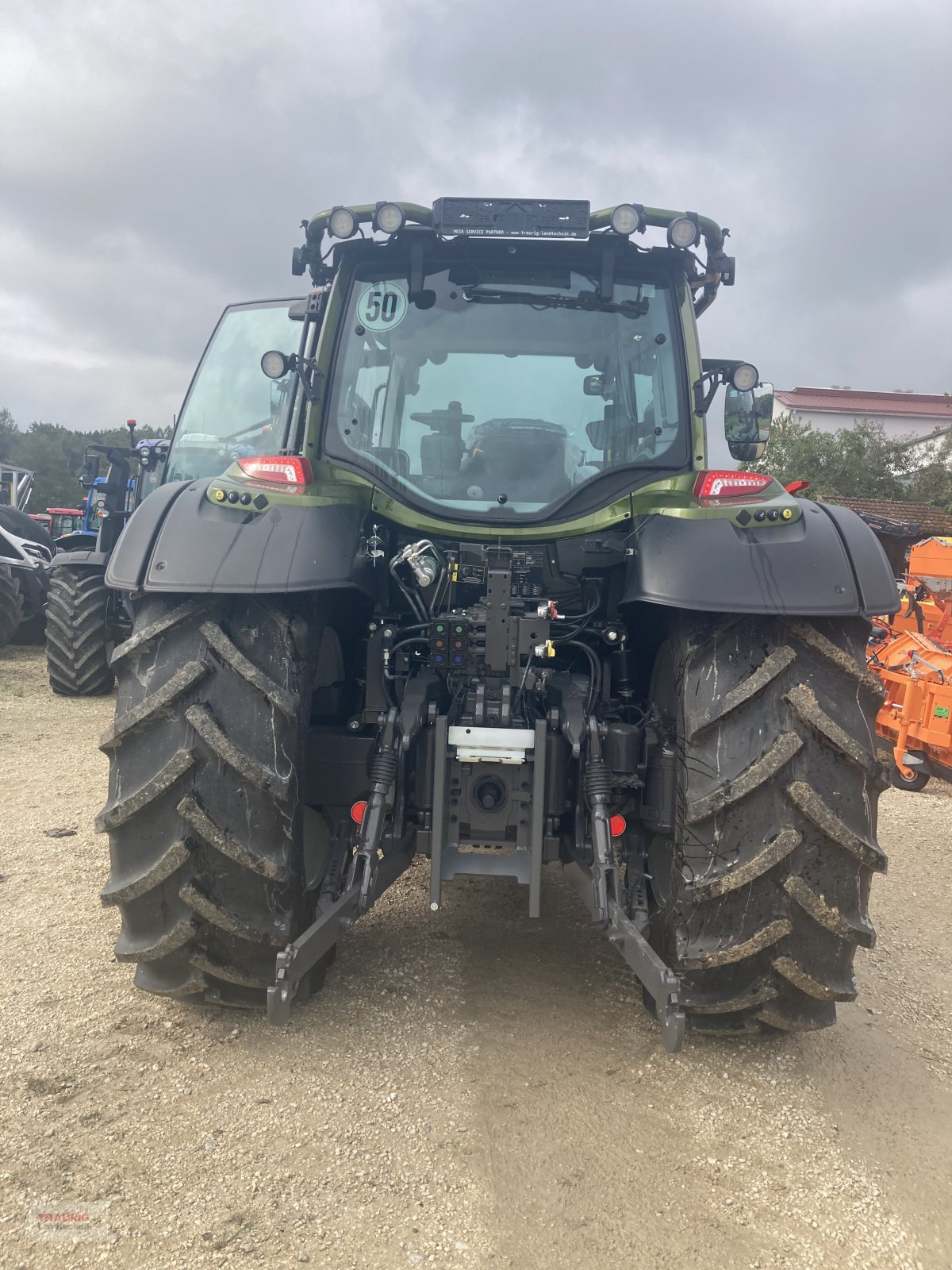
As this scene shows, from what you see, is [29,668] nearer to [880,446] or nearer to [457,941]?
[457,941]

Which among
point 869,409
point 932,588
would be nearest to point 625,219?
point 932,588

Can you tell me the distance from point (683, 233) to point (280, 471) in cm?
148

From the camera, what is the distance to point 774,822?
7.36 feet

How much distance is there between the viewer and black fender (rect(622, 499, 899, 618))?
2250mm

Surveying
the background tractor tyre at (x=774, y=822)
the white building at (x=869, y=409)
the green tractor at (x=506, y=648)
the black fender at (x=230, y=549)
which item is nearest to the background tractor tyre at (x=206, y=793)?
the green tractor at (x=506, y=648)

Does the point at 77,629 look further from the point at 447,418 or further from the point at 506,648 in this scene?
the point at 506,648

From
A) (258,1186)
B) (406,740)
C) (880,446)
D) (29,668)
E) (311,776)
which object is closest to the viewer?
(258,1186)

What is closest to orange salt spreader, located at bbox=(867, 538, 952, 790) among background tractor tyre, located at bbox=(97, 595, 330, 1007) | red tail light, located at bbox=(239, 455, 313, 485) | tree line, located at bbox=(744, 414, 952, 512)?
red tail light, located at bbox=(239, 455, 313, 485)

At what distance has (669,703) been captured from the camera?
259cm

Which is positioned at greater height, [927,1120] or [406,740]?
[406,740]

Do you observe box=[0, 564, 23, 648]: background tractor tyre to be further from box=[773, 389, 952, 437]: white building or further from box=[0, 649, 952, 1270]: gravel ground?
box=[773, 389, 952, 437]: white building

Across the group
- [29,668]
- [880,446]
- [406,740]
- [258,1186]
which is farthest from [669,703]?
[880,446]

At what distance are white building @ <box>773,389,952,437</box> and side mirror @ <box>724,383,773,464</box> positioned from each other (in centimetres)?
4430

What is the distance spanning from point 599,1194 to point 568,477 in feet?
6.54
